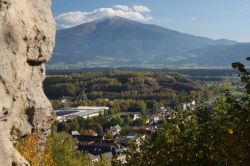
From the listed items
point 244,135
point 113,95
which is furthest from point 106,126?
point 244,135

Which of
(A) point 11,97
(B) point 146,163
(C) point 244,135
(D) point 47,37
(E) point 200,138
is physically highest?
(D) point 47,37

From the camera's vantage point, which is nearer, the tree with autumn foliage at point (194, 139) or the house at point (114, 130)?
the tree with autumn foliage at point (194, 139)

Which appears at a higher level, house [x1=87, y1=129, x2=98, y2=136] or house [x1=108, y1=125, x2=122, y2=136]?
house [x1=108, y1=125, x2=122, y2=136]

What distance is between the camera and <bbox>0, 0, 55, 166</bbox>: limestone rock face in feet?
31.7

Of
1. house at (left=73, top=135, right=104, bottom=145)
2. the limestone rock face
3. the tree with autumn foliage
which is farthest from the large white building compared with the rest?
the limestone rock face

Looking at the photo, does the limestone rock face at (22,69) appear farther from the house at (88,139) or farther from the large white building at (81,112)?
the large white building at (81,112)

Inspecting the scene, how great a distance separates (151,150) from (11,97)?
24.4 ft

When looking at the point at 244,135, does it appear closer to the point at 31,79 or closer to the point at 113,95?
the point at 31,79

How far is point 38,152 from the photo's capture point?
32.3m

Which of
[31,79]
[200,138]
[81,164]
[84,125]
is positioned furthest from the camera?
[84,125]

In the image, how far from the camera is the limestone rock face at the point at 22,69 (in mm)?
9664

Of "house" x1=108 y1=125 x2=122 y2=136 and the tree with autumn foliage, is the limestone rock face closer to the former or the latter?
the tree with autumn foliage

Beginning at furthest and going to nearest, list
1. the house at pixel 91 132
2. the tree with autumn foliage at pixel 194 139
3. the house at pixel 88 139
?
1. the house at pixel 91 132
2. the house at pixel 88 139
3. the tree with autumn foliage at pixel 194 139

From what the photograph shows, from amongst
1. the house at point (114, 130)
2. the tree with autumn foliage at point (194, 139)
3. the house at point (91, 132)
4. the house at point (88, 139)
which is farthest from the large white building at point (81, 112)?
the tree with autumn foliage at point (194, 139)
